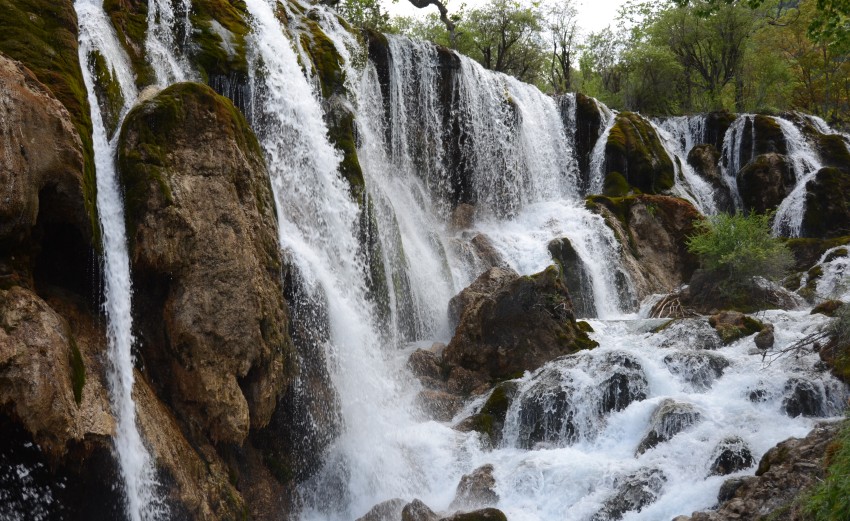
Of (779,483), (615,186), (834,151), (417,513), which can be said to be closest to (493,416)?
(417,513)

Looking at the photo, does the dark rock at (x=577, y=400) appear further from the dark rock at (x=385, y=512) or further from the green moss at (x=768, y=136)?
the green moss at (x=768, y=136)

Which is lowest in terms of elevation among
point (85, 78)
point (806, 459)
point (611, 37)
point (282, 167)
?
point (806, 459)

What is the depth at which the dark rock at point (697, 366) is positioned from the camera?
1114 centimetres

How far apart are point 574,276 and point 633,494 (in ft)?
33.4

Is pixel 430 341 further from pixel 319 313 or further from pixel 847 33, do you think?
pixel 847 33

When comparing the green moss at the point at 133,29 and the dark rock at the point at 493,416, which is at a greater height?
the green moss at the point at 133,29

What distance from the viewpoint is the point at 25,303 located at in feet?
21.5

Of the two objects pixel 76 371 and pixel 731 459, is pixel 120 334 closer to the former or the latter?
pixel 76 371

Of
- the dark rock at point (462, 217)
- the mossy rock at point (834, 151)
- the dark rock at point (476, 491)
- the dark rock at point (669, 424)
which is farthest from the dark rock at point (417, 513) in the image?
the mossy rock at point (834, 151)

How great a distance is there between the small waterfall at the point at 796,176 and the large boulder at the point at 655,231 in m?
3.24

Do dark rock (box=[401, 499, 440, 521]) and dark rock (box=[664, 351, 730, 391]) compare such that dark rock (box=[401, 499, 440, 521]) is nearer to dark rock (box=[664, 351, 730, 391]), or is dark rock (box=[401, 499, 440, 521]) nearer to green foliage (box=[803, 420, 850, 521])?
green foliage (box=[803, 420, 850, 521])

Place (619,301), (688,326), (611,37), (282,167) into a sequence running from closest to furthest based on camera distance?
(282,167)
(688,326)
(619,301)
(611,37)

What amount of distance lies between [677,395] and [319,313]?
573 cm

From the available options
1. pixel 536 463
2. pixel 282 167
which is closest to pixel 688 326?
pixel 536 463
